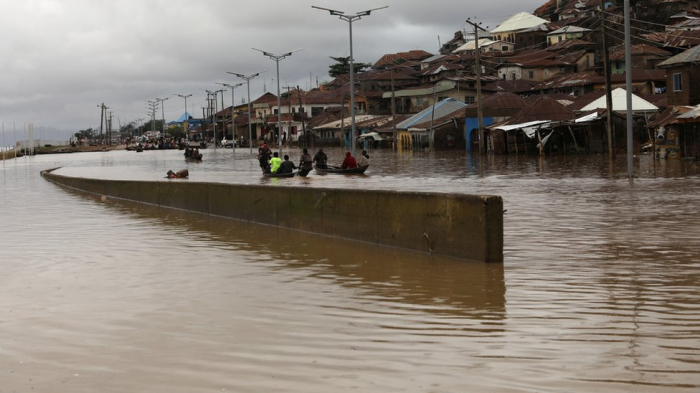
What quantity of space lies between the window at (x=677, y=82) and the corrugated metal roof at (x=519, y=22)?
9908 cm

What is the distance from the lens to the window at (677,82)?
50625 millimetres

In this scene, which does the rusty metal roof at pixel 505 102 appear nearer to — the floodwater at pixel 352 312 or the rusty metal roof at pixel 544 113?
the rusty metal roof at pixel 544 113

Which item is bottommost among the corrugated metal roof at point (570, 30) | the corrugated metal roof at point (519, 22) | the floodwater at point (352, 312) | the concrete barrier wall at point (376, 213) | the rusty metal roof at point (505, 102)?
the floodwater at point (352, 312)

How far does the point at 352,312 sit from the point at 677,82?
46.9 meters

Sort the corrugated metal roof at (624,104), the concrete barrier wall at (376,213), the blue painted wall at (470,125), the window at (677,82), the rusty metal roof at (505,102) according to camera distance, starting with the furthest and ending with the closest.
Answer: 1. the blue painted wall at (470,125)
2. the rusty metal roof at (505,102)
3. the corrugated metal roof at (624,104)
4. the window at (677,82)
5. the concrete barrier wall at (376,213)

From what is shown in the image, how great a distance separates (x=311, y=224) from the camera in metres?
16.2

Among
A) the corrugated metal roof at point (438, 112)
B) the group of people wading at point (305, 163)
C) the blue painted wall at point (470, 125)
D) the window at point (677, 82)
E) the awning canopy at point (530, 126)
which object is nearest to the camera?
the group of people wading at point (305, 163)

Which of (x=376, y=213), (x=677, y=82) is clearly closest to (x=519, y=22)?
(x=677, y=82)

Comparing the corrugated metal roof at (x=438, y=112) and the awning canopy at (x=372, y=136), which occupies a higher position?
the corrugated metal roof at (x=438, y=112)

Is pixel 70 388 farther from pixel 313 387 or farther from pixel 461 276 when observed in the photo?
pixel 461 276

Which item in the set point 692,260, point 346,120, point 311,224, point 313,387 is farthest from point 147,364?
point 346,120

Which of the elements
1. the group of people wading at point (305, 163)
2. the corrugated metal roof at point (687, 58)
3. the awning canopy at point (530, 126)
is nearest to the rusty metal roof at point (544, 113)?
the awning canopy at point (530, 126)

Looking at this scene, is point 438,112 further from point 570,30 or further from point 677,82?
point 570,30

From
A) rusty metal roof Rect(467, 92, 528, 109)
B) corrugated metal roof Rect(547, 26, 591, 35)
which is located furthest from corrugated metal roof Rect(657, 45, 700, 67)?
corrugated metal roof Rect(547, 26, 591, 35)
